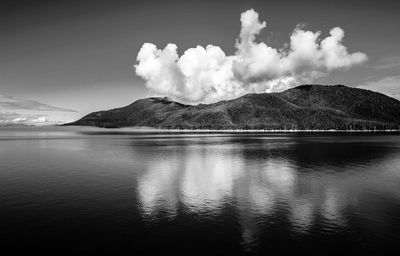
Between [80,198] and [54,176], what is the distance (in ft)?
74.2

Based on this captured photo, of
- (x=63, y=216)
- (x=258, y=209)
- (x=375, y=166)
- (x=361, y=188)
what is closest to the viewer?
(x=63, y=216)

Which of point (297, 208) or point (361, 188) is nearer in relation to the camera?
point (297, 208)

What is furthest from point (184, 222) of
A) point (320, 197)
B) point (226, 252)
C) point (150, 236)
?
point (320, 197)

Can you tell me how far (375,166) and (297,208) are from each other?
5306 cm

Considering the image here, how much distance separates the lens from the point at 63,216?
113 feet

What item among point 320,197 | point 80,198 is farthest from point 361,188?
point 80,198

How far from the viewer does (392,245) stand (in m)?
26.9

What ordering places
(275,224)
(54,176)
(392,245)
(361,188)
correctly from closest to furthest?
1. (392,245)
2. (275,224)
3. (361,188)
4. (54,176)

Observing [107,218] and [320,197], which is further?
[320,197]

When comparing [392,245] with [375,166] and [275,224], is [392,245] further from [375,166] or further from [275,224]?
[375,166]

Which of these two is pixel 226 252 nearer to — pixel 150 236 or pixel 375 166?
pixel 150 236

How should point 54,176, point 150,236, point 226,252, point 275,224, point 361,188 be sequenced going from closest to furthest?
point 226,252 < point 150,236 < point 275,224 < point 361,188 < point 54,176

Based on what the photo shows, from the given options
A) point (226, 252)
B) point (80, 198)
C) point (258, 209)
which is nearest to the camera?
point (226, 252)

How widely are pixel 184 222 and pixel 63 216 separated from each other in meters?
14.3
